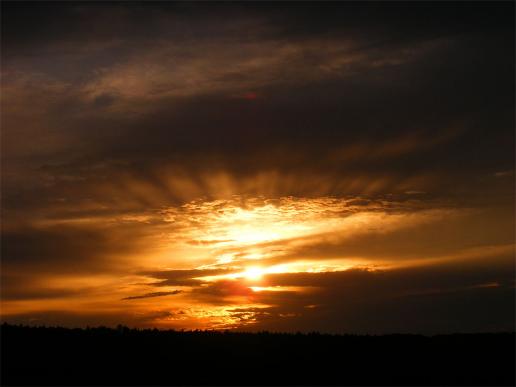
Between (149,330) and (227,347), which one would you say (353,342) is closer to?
(227,347)

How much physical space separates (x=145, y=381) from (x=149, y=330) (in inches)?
429

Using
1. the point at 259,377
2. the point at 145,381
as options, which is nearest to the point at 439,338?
the point at 259,377

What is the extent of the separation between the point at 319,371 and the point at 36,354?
15.2 m

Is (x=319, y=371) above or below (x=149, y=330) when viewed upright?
below

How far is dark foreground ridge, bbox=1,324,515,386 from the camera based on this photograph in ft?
112

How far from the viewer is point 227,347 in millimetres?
41219

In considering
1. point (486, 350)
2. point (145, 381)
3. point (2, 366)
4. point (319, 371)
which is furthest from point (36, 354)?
point (486, 350)

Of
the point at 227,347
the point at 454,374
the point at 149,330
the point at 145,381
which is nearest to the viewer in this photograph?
the point at 145,381

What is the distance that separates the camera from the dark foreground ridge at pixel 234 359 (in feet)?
112

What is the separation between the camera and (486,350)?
1741 inches

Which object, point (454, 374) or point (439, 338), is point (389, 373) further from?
point (439, 338)

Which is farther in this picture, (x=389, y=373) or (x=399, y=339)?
(x=399, y=339)

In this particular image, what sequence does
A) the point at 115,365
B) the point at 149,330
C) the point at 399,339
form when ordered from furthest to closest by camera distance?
the point at 399,339 < the point at 149,330 < the point at 115,365

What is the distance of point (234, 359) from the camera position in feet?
127
